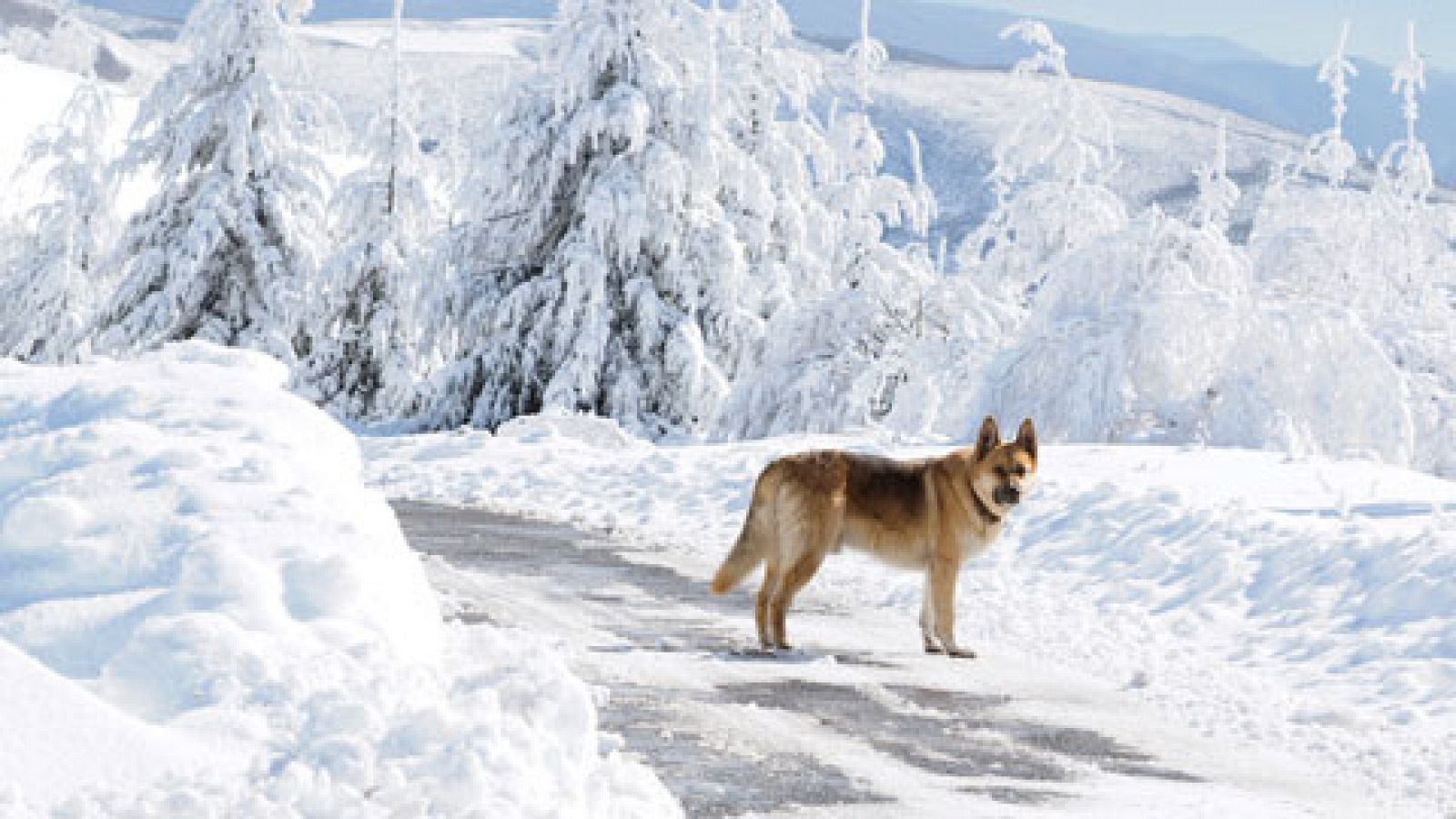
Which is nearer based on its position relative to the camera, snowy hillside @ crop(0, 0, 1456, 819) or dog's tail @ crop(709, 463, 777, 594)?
snowy hillside @ crop(0, 0, 1456, 819)

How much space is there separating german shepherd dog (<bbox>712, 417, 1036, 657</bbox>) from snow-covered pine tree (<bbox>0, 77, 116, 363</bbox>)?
102ft

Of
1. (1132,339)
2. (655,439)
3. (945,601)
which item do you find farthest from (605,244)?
(945,601)

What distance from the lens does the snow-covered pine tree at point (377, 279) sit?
31.2 m

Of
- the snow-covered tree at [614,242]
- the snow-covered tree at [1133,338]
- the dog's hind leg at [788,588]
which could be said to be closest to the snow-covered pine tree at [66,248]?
the snow-covered tree at [614,242]

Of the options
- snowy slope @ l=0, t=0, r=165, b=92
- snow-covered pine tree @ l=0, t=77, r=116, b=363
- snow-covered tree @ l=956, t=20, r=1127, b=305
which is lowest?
snow-covered pine tree @ l=0, t=77, r=116, b=363

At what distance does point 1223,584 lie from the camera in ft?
38.3

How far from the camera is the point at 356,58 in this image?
186 m

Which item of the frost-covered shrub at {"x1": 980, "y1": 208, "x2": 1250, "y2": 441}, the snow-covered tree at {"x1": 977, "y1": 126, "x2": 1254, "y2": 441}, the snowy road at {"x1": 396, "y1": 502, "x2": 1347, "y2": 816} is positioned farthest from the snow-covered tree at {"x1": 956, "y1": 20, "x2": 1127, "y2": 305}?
the snowy road at {"x1": 396, "y1": 502, "x2": 1347, "y2": 816}

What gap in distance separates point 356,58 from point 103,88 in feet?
492

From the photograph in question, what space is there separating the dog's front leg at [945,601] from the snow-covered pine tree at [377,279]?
2131 centimetres

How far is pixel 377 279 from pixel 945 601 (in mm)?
22959

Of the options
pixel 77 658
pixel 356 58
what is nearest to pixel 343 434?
pixel 77 658

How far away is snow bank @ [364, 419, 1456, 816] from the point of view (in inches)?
335

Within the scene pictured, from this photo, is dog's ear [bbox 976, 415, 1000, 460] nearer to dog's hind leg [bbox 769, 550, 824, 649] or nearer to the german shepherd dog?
the german shepherd dog
